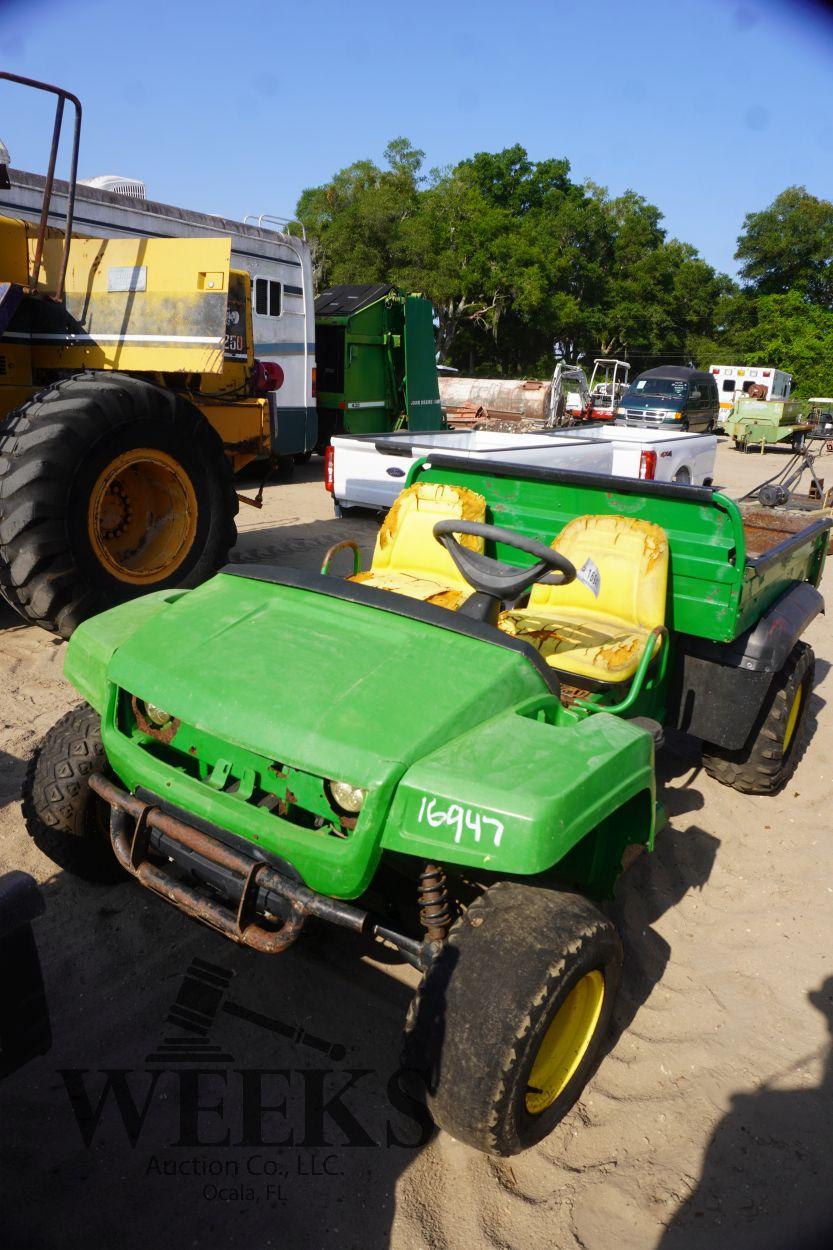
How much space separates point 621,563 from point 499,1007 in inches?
96.9

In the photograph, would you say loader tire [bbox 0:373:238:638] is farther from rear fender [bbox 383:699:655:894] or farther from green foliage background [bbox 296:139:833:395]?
green foliage background [bbox 296:139:833:395]

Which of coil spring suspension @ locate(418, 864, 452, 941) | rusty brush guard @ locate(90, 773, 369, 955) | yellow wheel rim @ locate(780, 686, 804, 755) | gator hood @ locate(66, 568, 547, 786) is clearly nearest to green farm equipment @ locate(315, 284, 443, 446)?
yellow wheel rim @ locate(780, 686, 804, 755)

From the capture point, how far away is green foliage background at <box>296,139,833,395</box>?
31719mm

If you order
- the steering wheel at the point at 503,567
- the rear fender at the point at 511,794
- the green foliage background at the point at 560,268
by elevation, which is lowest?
the rear fender at the point at 511,794

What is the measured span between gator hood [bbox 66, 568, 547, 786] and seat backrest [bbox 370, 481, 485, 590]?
5.08ft

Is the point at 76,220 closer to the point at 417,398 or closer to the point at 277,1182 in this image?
the point at 417,398

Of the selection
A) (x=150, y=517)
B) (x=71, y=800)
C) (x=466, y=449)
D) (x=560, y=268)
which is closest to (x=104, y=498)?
(x=150, y=517)

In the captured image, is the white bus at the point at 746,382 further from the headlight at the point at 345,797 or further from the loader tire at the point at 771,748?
the headlight at the point at 345,797

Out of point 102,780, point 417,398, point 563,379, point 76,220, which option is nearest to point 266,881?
point 102,780

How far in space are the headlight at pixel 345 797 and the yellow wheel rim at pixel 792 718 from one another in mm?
2702

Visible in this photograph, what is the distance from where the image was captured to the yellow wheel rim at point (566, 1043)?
2172mm

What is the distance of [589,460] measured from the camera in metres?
7.86

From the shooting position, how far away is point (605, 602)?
4.03 meters

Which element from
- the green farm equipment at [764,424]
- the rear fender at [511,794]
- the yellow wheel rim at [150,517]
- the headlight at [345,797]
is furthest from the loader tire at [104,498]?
the green farm equipment at [764,424]
